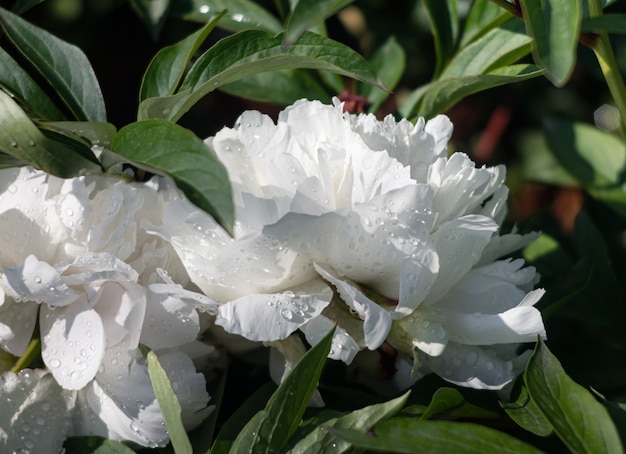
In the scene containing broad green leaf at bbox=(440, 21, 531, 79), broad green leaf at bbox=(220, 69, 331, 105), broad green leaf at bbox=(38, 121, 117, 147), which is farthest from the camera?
broad green leaf at bbox=(220, 69, 331, 105)

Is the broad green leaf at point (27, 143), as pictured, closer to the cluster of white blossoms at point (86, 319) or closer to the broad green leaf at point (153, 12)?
the cluster of white blossoms at point (86, 319)

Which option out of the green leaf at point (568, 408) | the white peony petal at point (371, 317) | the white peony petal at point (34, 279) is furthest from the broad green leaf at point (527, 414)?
the white peony petal at point (34, 279)

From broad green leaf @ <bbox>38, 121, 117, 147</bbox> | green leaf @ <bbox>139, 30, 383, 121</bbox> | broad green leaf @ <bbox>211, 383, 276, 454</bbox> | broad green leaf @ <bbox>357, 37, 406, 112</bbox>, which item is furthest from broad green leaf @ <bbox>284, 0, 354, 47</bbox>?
broad green leaf @ <bbox>357, 37, 406, 112</bbox>

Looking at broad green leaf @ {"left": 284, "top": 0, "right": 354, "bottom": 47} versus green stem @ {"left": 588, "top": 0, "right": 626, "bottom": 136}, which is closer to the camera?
broad green leaf @ {"left": 284, "top": 0, "right": 354, "bottom": 47}

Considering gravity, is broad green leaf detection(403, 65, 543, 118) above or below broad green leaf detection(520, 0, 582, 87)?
below

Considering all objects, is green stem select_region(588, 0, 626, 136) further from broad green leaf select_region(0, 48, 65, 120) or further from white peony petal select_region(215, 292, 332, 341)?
broad green leaf select_region(0, 48, 65, 120)

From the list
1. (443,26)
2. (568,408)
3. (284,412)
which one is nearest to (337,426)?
(284,412)

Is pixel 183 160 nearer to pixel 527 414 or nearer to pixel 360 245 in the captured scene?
pixel 360 245
